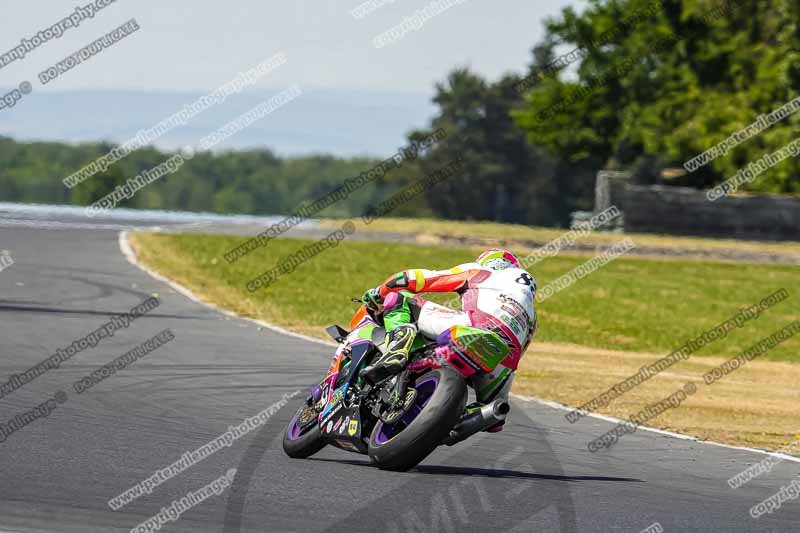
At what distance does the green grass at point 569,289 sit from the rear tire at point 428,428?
1196 cm

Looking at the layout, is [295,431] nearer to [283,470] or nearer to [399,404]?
[283,470]

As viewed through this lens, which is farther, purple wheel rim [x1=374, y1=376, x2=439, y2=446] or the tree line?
the tree line

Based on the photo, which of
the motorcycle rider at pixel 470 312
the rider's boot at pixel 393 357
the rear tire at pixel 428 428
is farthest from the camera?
the motorcycle rider at pixel 470 312

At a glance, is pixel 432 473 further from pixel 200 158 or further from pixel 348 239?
pixel 200 158

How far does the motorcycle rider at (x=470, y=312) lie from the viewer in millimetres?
8742

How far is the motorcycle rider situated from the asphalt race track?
653 millimetres

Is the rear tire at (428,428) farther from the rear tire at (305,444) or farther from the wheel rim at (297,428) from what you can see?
the wheel rim at (297,428)

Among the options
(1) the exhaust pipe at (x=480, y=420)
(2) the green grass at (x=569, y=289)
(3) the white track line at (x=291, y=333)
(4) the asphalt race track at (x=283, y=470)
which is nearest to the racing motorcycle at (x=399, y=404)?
(1) the exhaust pipe at (x=480, y=420)

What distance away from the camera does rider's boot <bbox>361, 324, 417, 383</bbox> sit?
859cm

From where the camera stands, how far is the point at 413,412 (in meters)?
8.40

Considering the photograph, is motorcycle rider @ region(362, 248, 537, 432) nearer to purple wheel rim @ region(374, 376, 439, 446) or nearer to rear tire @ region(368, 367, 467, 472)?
purple wheel rim @ region(374, 376, 439, 446)

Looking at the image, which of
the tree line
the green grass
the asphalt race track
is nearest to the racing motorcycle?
the asphalt race track

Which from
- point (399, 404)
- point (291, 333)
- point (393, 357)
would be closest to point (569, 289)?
point (291, 333)

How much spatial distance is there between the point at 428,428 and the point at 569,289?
2146 cm
